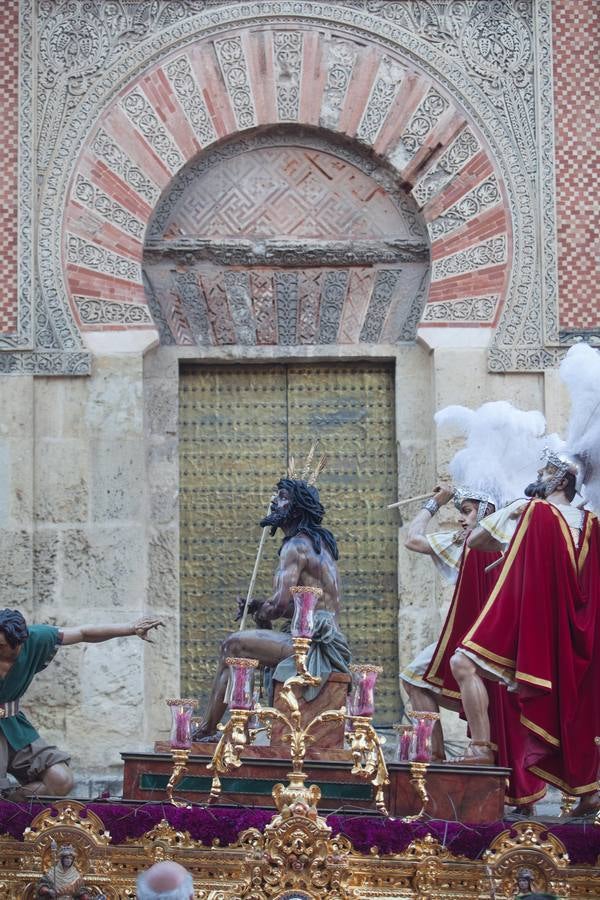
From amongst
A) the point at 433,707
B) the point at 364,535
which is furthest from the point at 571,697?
the point at 364,535

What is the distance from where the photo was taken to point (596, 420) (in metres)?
9.16

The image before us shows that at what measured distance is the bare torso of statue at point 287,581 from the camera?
962 centimetres

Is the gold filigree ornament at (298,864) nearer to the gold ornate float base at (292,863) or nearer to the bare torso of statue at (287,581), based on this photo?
the gold ornate float base at (292,863)

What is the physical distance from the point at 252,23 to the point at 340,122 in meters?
0.83

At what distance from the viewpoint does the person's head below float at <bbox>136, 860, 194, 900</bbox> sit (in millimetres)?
5758

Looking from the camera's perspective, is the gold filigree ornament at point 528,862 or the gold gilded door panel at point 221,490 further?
the gold gilded door panel at point 221,490

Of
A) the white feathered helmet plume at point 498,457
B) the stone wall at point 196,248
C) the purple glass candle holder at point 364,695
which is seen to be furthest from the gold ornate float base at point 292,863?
the stone wall at point 196,248

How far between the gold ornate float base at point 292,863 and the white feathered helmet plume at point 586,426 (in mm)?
2040

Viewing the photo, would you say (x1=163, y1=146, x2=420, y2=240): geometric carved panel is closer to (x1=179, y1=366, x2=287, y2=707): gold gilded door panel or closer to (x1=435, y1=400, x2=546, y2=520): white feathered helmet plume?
(x1=179, y1=366, x2=287, y2=707): gold gilded door panel

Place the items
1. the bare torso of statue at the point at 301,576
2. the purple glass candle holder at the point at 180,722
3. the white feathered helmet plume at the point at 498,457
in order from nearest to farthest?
the purple glass candle holder at the point at 180,722, the bare torso of statue at the point at 301,576, the white feathered helmet plume at the point at 498,457

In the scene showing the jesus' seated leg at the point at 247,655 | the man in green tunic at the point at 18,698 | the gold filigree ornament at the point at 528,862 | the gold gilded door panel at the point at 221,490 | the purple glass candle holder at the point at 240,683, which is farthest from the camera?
the gold gilded door panel at the point at 221,490

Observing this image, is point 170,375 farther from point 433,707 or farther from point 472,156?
point 433,707

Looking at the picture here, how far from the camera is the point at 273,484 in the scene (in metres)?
12.5

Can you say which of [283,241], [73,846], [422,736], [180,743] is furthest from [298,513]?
[283,241]
